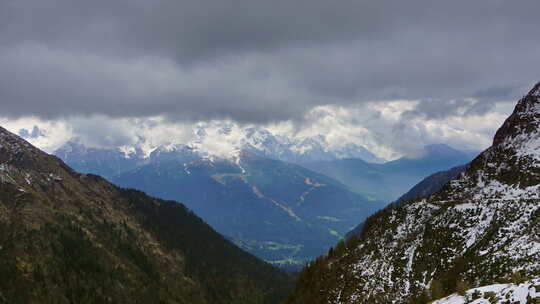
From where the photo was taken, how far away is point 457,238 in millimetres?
101688

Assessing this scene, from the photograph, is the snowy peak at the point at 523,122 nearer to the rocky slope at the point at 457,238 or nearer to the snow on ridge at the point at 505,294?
the rocky slope at the point at 457,238

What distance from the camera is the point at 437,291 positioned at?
8375cm

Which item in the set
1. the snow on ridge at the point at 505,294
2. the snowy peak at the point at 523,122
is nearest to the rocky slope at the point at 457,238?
the snowy peak at the point at 523,122

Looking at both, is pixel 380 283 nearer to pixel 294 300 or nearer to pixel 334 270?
pixel 334 270

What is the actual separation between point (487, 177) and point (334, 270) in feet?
189

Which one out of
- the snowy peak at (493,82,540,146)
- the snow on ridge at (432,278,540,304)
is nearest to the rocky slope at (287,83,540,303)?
the snowy peak at (493,82,540,146)

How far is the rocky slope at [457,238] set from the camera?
85.6 meters

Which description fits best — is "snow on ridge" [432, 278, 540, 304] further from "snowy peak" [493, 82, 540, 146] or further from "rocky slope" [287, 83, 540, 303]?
"snowy peak" [493, 82, 540, 146]

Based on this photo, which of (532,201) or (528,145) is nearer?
(532,201)

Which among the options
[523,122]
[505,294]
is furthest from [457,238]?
[505,294]

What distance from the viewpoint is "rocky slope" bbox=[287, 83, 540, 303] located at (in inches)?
3369

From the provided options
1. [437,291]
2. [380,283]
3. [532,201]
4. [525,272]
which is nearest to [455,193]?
[532,201]

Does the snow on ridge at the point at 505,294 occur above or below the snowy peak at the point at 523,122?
below

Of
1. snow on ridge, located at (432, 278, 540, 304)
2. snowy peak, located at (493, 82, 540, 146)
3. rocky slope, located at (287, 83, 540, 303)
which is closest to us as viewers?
snow on ridge, located at (432, 278, 540, 304)
